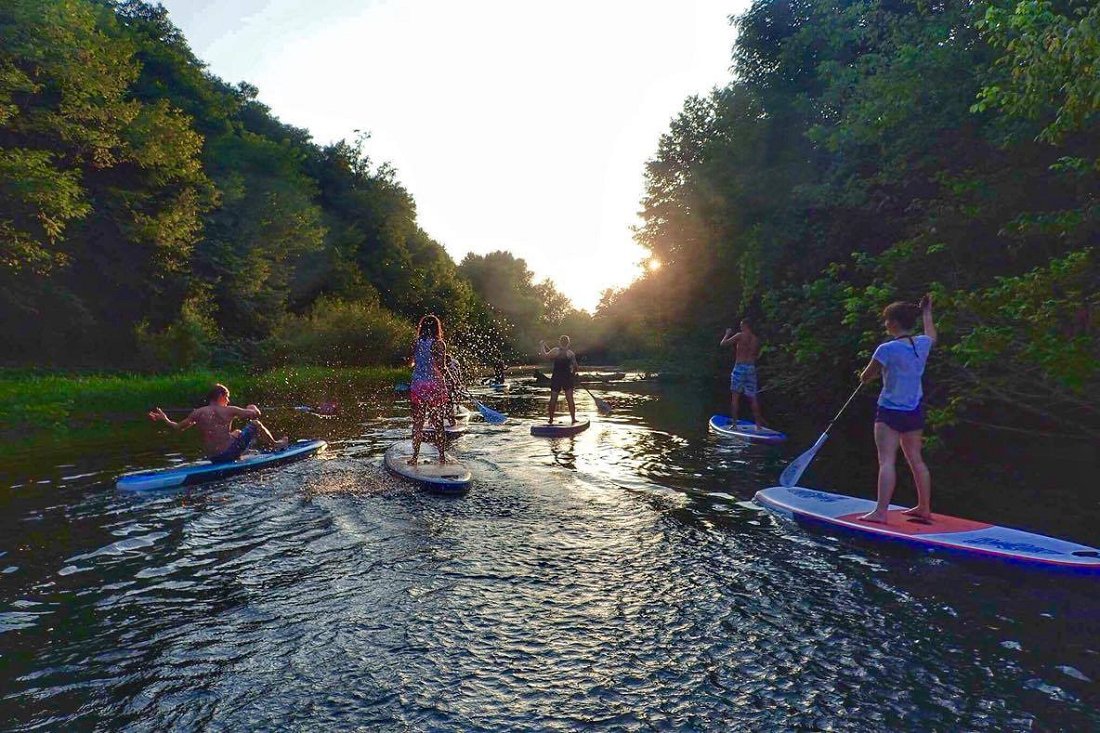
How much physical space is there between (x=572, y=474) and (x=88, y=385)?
56.6ft

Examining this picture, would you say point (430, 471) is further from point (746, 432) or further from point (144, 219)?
point (144, 219)

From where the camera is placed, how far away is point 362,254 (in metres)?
62.9

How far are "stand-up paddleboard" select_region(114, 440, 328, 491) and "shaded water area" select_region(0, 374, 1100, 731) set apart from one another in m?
0.36

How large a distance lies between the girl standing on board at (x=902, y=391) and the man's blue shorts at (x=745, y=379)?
9326 mm

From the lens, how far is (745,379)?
17406 mm

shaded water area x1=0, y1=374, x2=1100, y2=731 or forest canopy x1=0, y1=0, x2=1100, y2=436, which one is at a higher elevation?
forest canopy x1=0, y1=0, x2=1100, y2=436

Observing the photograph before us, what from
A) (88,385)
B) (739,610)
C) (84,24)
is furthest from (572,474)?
(84,24)

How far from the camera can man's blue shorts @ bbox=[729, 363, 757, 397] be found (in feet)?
56.3

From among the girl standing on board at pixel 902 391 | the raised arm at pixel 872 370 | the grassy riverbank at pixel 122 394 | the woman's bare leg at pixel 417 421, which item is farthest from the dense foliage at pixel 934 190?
the grassy riverbank at pixel 122 394

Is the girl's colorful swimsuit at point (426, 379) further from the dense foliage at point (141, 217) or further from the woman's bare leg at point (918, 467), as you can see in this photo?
the dense foliage at point (141, 217)

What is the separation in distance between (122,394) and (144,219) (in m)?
15.2

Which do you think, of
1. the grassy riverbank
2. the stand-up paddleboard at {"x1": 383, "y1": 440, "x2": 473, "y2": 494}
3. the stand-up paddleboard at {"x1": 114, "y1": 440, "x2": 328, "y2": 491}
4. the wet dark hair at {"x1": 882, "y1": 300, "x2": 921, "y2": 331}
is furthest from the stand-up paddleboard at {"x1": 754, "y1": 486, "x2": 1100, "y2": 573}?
the grassy riverbank

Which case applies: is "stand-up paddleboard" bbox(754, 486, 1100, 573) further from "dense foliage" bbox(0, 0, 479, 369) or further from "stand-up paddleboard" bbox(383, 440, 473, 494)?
"dense foliage" bbox(0, 0, 479, 369)

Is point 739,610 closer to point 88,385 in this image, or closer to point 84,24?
point 88,385
